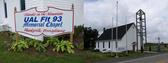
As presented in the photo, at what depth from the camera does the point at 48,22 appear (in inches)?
1075

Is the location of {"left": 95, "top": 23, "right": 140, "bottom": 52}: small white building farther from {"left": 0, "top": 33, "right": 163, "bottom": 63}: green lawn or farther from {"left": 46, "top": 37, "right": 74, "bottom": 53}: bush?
{"left": 0, "top": 33, "right": 163, "bottom": 63}: green lawn

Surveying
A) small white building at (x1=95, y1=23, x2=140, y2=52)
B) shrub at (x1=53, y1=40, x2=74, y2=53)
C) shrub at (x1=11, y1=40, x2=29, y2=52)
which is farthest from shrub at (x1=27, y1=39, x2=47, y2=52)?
small white building at (x1=95, y1=23, x2=140, y2=52)

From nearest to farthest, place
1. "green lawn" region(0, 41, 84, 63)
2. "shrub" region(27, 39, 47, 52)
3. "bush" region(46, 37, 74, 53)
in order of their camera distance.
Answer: "green lawn" region(0, 41, 84, 63)
"shrub" region(27, 39, 47, 52)
"bush" region(46, 37, 74, 53)

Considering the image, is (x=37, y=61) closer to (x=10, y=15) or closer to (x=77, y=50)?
(x=77, y=50)

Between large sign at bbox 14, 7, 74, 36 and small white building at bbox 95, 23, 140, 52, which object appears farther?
small white building at bbox 95, 23, 140, 52

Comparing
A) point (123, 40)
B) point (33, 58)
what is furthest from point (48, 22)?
point (123, 40)

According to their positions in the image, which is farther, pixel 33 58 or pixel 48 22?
pixel 48 22

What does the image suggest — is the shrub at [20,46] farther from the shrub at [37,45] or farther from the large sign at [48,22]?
the large sign at [48,22]

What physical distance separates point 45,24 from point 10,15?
10.5 meters

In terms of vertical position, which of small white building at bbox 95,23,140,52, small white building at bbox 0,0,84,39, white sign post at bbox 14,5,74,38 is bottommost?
small white building at bbox 95,23,140,52

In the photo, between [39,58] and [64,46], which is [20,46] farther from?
[64,46]

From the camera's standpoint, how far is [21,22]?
2842 centimetres

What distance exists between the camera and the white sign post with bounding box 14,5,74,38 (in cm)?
2733

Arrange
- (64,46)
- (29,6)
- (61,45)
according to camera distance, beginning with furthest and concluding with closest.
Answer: (29,6), (64,46), (61,45)
